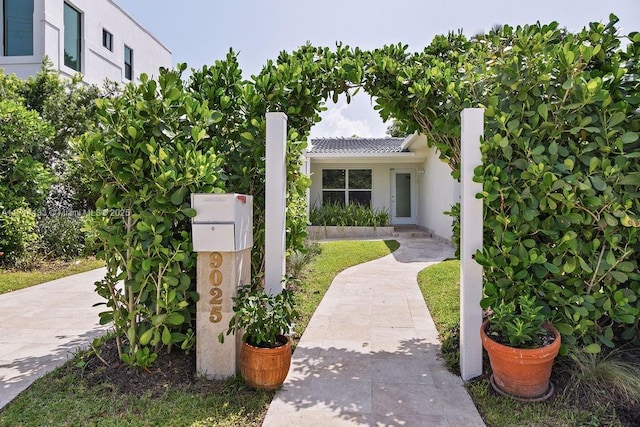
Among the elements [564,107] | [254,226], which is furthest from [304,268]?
[564,107]

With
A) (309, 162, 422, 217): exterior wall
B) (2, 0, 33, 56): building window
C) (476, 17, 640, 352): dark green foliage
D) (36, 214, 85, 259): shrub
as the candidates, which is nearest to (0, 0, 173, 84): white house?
(2, 0, 33, 56): building window

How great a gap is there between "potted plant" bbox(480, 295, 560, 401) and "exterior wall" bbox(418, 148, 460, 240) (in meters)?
7.46

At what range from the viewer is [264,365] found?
3.11 metres

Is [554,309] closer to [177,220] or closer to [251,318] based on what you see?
[251,318]

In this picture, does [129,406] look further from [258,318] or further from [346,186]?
[346,186]

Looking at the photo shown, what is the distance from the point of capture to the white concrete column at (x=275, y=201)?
370 cm

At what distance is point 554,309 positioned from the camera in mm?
3213

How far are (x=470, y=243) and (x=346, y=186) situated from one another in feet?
41.7

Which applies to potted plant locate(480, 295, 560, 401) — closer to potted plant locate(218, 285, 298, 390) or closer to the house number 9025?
potted plant locate(218, 285, 298, 390)

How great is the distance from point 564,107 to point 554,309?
168 cm

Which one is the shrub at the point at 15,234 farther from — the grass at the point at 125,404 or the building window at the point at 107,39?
the building window at the point at 107,39

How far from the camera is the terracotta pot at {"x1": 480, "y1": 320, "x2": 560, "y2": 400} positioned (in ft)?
9.46

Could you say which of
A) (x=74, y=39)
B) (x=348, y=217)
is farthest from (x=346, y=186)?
(x=74, y=39)

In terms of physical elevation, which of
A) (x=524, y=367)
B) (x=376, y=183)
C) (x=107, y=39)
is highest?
(x=107, y=39)
